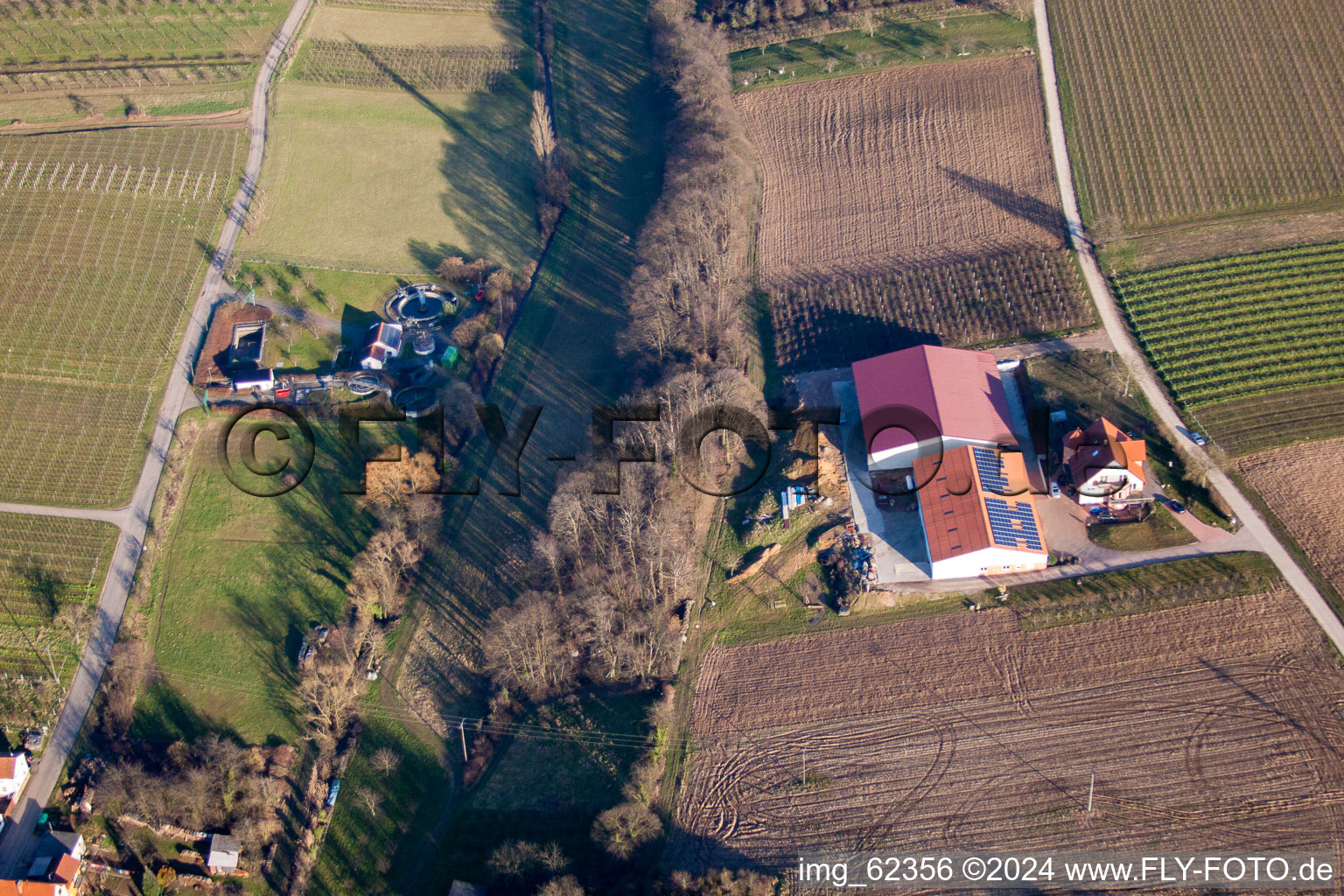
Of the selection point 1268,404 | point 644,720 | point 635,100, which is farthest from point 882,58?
point 644,720

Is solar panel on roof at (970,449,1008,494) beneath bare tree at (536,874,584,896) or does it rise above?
above

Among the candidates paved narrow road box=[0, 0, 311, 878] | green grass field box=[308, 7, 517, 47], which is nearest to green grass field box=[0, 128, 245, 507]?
paved narrow road box=[0, 0, 311, 878]

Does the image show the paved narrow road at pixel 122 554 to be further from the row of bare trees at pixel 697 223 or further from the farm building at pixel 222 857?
the row of bare trees at pixel 697 223

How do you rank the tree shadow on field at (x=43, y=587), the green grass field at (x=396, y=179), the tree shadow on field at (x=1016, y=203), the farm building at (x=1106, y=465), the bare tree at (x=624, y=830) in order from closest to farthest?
the bare tree at (x=624, y=830) → the farm building at (x=1106, y=465) → the tree shadow on field at (x=43, y=587) → the tree shadow on field at (x=1016, y=203) → the green grass field at (x=396, y=179)

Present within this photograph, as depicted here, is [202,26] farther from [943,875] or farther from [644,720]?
[943,875]

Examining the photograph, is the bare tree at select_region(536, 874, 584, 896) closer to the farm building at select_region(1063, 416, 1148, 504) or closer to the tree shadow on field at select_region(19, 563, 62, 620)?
the farm building at select_region(1063, 416, 1148, 504)

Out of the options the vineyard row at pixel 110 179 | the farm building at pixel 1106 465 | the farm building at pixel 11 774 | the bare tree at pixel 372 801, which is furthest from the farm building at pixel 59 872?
the farm building at pixel 1106 465

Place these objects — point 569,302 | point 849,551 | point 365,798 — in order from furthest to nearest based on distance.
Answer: point 569,302, point 849,551, point 365,798
